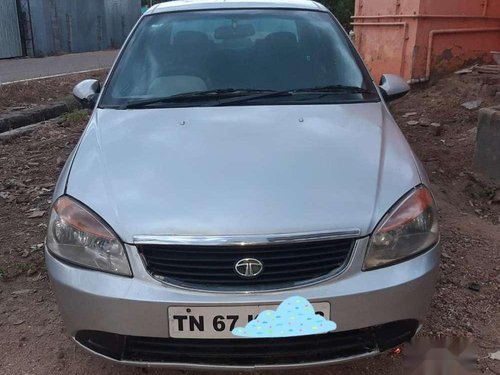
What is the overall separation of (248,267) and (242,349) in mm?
307

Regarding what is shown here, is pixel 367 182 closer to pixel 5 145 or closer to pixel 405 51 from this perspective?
pixel 5 145

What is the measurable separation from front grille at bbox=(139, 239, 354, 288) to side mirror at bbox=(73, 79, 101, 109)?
1630 millimetres

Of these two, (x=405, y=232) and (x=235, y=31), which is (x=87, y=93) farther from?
(x=405, y=232)

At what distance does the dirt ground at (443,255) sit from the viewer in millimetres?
2510

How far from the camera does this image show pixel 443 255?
3377mm

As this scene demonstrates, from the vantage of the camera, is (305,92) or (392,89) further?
(392,89)

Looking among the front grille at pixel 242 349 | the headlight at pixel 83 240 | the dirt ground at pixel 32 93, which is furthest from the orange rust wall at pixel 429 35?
the headlight at pixel 83 240

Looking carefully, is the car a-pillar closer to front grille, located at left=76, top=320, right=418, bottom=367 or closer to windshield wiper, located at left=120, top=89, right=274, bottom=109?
windshield wiper, located at left=120, top=89, right=274, bottom=109

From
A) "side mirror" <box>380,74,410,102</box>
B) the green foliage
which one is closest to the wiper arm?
"side mirror" <box>380,74,410,102</box>

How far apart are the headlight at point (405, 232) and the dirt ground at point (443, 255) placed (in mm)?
651

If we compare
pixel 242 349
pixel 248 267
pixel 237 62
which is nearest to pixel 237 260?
pixel 248 267

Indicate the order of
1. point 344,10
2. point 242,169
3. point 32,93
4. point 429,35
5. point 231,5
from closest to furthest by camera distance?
point 242,169 < point 231,5 < point 429,35 < point 32,93 < point 344,10

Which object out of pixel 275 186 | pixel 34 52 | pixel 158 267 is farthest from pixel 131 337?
pixel 34 52

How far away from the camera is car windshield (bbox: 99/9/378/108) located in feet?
9.60
